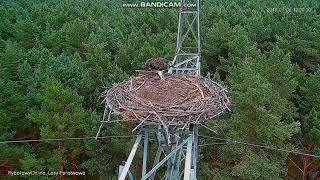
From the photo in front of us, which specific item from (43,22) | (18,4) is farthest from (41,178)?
(18,4)

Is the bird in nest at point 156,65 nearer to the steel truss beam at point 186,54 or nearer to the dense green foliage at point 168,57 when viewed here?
the steel truss beam at point 186,54

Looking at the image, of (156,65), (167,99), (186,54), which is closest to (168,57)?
(186,54)

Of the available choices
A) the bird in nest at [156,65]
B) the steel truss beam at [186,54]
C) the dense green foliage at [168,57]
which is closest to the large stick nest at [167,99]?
the bird in nest at [156,65]

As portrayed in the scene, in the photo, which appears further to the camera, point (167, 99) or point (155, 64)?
point (155, 64)

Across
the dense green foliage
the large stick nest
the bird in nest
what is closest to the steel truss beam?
the bird in nest

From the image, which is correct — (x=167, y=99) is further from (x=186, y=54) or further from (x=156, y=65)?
(x=186, y=54)

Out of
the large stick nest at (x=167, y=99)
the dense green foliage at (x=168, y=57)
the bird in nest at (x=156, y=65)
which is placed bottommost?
the dense green foliage at (x=168, y=57)

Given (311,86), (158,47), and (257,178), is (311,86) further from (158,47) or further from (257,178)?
(158,47)

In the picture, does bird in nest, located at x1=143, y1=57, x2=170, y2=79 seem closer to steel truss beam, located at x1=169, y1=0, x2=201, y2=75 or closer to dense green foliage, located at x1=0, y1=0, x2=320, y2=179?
steel truss beam, located at x1=169, y1=0, x2=201, y2=75
